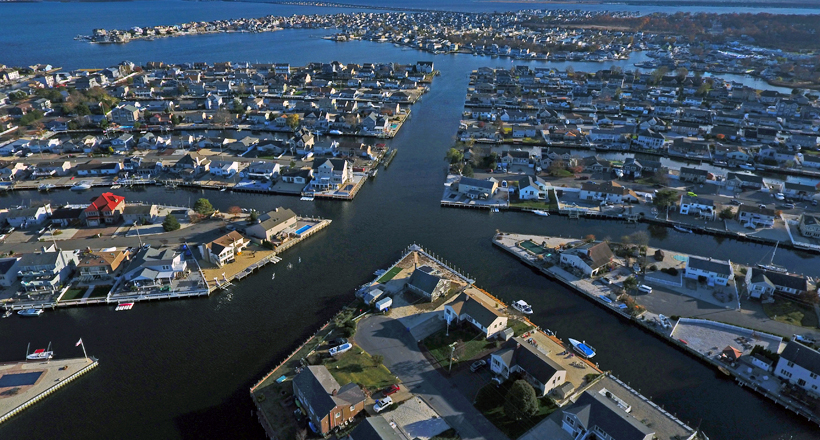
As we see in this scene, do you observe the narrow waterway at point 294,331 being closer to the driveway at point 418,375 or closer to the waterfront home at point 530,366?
the driveway at point 418,375

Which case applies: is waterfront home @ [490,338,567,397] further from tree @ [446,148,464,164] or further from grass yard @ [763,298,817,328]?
tree @ [446,148,464,164]

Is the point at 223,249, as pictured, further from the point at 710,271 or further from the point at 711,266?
the point at 711,266

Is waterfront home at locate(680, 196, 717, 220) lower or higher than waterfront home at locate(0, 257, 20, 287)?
higher

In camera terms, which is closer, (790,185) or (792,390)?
(792,390)

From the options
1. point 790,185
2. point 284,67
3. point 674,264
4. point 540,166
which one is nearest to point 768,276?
point 674,264

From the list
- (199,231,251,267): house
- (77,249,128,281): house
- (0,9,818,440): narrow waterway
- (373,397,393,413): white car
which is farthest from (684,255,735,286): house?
(77,249,128,281): house

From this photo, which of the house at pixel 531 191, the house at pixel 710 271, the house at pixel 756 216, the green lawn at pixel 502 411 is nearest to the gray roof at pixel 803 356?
the house at pixel 710 271

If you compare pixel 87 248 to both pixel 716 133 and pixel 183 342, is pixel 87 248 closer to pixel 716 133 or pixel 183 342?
→ pixel 183 342
